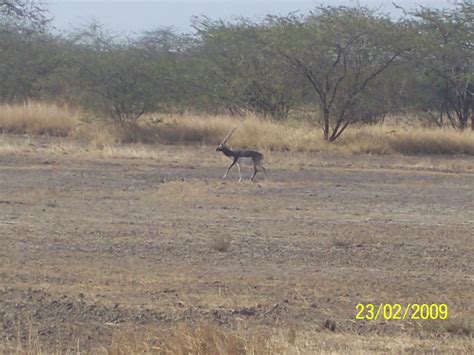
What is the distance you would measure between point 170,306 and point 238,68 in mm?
23763

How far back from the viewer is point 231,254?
12.1m

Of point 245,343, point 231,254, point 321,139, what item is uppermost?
point 321,139

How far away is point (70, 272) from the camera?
1088 cm

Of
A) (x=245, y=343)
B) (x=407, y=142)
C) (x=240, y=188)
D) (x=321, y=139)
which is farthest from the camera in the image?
(x=321, y=139)

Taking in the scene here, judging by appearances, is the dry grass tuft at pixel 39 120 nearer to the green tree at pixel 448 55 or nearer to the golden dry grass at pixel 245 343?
the green tree at pixel 448 55

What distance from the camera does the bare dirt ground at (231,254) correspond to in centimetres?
878

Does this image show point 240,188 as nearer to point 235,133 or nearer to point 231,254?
point 231,254

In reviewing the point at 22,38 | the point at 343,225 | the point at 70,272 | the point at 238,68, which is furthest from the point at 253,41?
the point at 70,272

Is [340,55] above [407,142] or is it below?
above

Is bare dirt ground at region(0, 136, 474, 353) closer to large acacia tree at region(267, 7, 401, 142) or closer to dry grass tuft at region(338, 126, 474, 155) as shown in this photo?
dry grass tuft at region(338, 126, 474, 155)

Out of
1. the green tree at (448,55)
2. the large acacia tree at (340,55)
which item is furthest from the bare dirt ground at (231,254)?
the green tree at (448,55)
